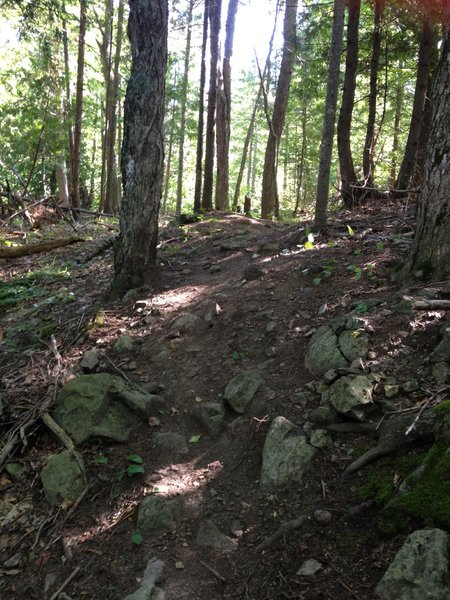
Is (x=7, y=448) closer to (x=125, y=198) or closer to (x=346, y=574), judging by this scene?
(x=346, y=574)

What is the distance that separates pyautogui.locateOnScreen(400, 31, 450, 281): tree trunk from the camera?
442 centimetres

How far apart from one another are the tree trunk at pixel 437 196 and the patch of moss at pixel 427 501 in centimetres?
232

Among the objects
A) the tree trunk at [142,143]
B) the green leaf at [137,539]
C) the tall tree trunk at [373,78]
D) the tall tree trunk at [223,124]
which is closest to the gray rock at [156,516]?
the green leaf at [137,539]

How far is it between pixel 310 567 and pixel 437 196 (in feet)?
11.7

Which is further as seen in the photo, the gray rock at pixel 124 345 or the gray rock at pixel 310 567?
the gray rock at pixel 124 345

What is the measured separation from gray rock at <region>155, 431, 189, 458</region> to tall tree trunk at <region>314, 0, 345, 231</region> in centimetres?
459

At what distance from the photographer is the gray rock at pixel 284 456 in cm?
341

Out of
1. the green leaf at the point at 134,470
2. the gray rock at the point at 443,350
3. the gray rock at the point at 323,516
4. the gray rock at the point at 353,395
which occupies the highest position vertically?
the gray rock at the point at 443,350

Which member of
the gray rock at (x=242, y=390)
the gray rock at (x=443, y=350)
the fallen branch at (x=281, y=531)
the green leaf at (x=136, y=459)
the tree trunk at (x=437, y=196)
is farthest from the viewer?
the tree trunk at (x=437, y=196)

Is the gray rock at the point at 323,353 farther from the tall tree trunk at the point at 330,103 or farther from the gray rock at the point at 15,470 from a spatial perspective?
the tall tree trunk at the point at 330,103

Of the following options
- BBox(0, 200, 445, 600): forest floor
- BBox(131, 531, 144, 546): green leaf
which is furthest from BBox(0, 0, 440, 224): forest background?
BBox(131, 531, 144, 546): green leaf

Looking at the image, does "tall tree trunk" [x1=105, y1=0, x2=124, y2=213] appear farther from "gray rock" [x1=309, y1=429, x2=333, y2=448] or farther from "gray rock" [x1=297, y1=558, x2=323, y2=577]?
"gray rock" [x1=297, y1=558, x2=323, y2=577]

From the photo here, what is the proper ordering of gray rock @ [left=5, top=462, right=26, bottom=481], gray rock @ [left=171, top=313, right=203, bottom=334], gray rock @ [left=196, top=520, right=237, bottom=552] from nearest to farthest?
gray rock @ [left=196, top=520, right=237, bottom=552] < gray rock @ [left=5, top=462, right=26, bottom=481] < gray rock @ [left=171, top=313, right=203, bottom=334]

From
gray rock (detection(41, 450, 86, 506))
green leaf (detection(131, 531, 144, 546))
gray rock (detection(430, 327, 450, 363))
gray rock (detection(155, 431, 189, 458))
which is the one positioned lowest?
green leaf (detection(131, 531, 144, 546))
